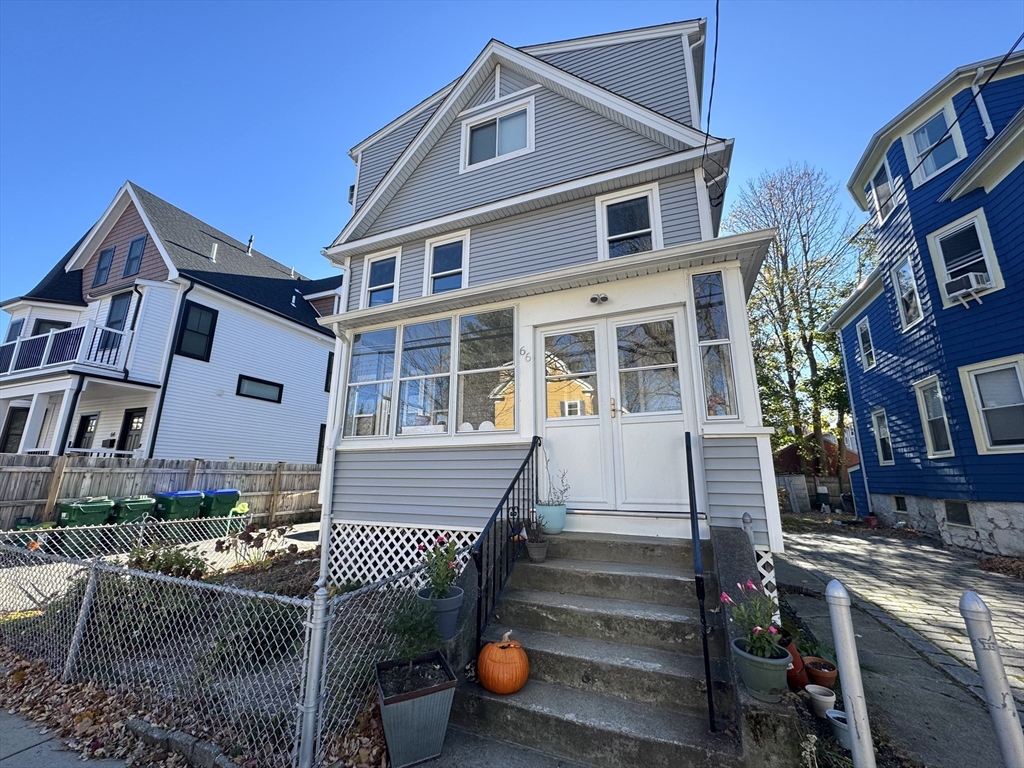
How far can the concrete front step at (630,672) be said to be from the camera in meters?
2.70

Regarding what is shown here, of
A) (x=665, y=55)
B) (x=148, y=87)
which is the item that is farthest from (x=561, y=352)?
(x=148, y=87)

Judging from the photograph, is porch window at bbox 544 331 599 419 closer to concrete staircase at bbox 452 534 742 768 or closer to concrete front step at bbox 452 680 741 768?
concrete staircase at bbox 452 534 742 768

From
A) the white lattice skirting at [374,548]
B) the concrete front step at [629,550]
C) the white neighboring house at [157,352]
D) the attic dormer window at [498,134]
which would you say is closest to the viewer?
the concrete front step at [629,550]

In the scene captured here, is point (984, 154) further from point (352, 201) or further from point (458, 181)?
point (352, 201)

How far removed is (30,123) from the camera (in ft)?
42.4

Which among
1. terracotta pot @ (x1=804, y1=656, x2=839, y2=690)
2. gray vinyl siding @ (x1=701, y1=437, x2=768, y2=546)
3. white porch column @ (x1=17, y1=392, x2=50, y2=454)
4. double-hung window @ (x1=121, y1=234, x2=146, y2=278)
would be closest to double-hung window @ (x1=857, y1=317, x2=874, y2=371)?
gray vinyl siding @ (x1=701, y1=437, x2=768, y2=546)

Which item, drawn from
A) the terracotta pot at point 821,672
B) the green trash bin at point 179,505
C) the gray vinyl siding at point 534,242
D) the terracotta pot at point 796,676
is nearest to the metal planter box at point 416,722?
the terracotta pot at point 796,676

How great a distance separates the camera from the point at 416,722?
97.7 inches

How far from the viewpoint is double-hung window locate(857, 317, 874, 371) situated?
498 inches

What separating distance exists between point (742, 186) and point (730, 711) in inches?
760

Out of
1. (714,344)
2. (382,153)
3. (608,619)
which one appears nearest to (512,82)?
(382,153)

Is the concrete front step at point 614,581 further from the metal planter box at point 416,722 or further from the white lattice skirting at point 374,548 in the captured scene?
the white lattice skirting at point 374,548

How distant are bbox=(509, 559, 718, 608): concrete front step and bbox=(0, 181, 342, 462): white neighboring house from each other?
10117 millimetres

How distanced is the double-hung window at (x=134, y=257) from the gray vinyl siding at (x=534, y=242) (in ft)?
44.8
